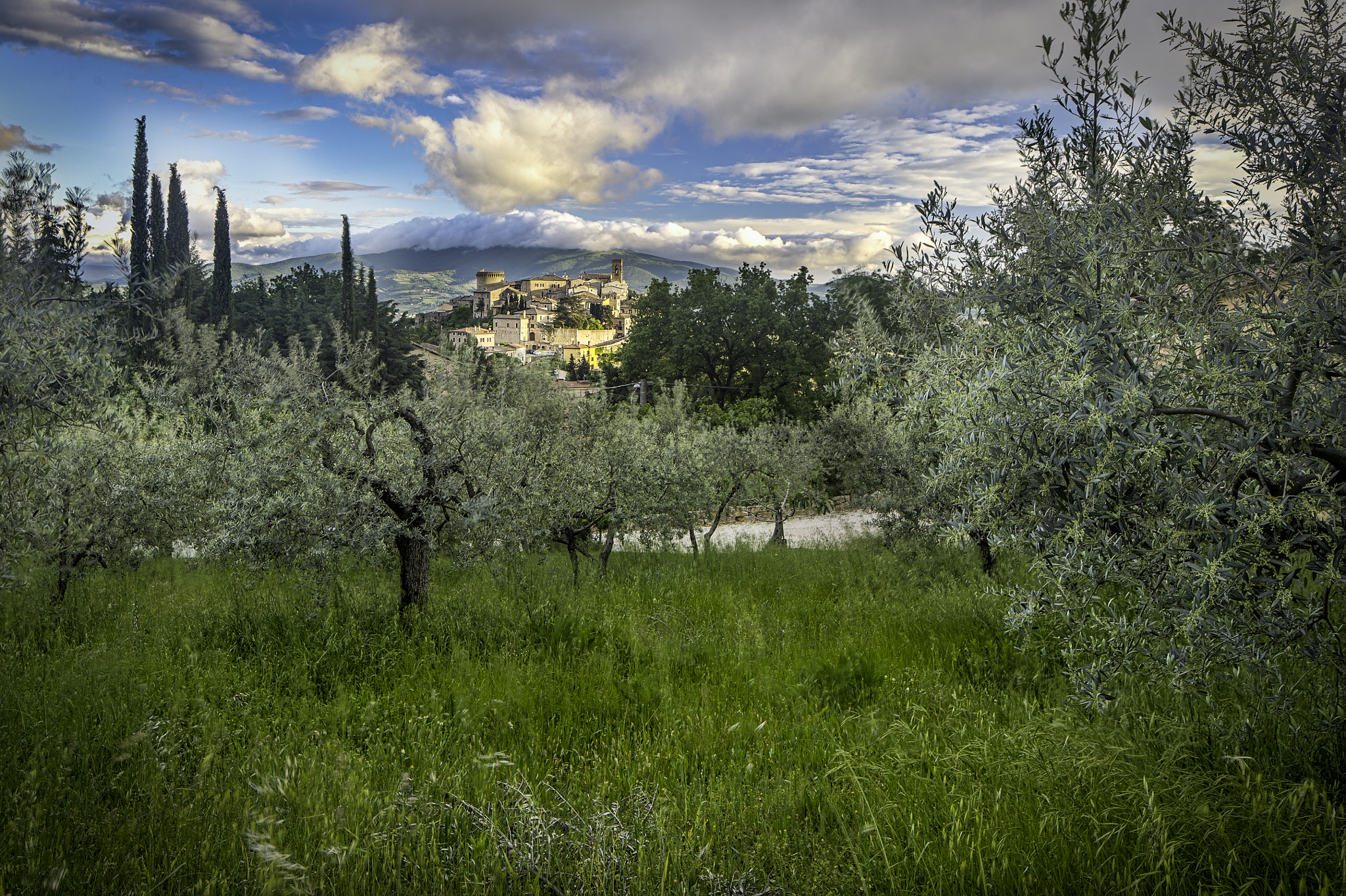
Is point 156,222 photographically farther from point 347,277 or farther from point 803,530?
point 803,530

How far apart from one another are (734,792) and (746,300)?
3980 cm

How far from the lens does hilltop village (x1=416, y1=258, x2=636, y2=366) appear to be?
105m

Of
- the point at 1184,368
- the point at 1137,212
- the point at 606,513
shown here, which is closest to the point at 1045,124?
the point at 1137,212

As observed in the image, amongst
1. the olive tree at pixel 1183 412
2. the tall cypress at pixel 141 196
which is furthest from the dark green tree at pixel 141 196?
the olive tree at pixel 1183 412

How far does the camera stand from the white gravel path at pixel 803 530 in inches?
716

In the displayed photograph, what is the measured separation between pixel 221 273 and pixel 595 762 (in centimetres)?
5421

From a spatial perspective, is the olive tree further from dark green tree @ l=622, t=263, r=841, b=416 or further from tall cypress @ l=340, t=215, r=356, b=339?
tall cypress @ l=340, t=215, r=356, b=339

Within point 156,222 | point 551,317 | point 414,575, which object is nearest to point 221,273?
point 156,222

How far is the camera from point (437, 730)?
5488 millimetres

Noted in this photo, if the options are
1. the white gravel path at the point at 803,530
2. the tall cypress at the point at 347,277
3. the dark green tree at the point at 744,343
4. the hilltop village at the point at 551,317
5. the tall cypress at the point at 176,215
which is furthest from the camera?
the hilltop village at the point at 551,317

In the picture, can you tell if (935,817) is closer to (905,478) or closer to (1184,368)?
(1184,368)

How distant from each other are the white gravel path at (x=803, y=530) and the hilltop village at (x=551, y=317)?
2474 inches

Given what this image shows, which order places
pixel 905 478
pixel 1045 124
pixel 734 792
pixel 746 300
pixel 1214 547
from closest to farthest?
pixel 1214 547, pixel 734 792, pixel 1045 124, pixel 905 478, pixel 746 300

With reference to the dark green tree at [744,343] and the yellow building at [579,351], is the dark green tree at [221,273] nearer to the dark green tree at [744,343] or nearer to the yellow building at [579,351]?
the dark green tree at [744,343]
